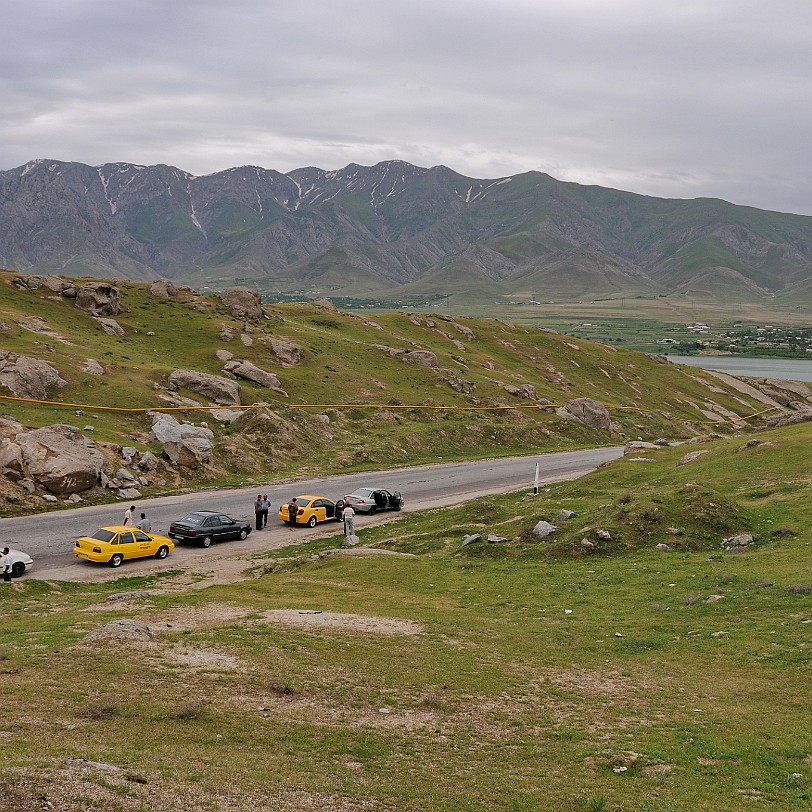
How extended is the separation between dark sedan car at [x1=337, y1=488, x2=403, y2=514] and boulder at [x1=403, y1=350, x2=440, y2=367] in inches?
2036

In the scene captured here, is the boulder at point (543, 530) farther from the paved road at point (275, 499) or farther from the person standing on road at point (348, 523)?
the paved road at point (275, 499)

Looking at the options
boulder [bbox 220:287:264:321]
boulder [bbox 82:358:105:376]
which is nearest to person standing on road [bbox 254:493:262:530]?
boulder [bbox 82:358:105:376]

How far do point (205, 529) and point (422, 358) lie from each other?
64656mm

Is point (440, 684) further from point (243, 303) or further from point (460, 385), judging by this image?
point (243, 303)

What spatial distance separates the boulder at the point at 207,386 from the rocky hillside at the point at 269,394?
0.19m

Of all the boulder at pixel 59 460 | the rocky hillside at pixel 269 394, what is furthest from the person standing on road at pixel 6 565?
the boulder at pixel 59 460

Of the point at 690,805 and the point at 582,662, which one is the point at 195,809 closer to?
the point at 690,805

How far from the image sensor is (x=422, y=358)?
102 metres

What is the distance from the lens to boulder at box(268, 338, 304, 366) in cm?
8825

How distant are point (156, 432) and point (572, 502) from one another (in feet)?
108

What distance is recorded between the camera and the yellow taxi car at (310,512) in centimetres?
4628

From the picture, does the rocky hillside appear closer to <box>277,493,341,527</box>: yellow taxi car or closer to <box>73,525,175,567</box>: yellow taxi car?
<box>73,525,175,567</box>: yellow taxi car

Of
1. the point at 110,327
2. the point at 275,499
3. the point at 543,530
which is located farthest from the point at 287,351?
the point at 543,530

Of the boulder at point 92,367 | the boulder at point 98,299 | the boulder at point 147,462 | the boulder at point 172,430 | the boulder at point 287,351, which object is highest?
the boulder at point 98,299
